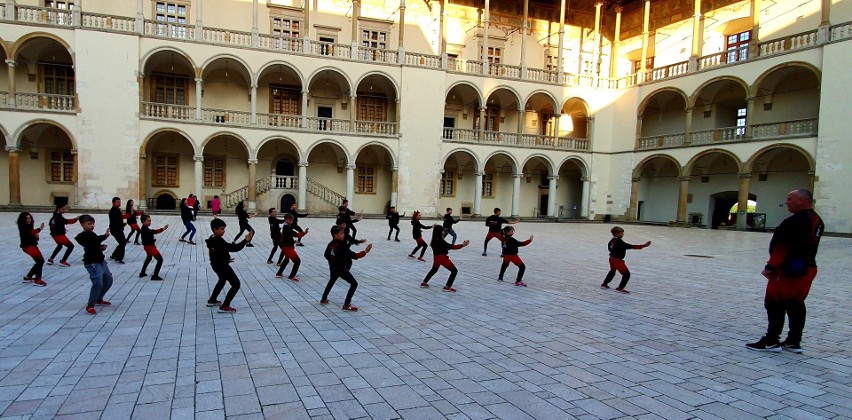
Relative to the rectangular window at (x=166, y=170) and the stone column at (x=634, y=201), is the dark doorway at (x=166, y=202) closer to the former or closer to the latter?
the rectangular window at (x=166, y=170)

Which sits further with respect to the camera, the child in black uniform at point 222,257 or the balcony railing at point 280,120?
the balcony railing at point 280,120

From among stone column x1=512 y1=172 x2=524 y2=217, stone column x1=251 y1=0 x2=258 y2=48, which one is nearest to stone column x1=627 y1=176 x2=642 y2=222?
stone column x1=512 y1=172 x2=524 y2=217

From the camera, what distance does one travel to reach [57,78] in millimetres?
25172

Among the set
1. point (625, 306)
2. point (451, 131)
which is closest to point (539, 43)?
point (451, 131)

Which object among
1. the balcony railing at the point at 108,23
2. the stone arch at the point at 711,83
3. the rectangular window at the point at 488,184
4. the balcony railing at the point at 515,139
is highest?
the balcony railing at the point at 108,23

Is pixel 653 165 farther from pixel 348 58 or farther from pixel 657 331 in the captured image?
pixel 657 331

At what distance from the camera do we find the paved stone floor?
3.77m

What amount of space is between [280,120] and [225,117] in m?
3.09

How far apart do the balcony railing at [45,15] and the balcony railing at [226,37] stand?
6.36 m

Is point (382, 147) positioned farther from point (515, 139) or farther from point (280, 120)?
point (515, 139)

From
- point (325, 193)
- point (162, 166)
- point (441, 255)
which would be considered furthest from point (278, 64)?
point (441, 255)

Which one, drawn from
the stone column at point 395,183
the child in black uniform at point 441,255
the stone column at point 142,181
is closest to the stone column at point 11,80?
the stone column at point 142,181

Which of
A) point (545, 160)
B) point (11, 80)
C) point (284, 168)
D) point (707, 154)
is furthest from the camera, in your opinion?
point (545, 160)

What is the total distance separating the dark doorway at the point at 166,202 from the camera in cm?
2730
